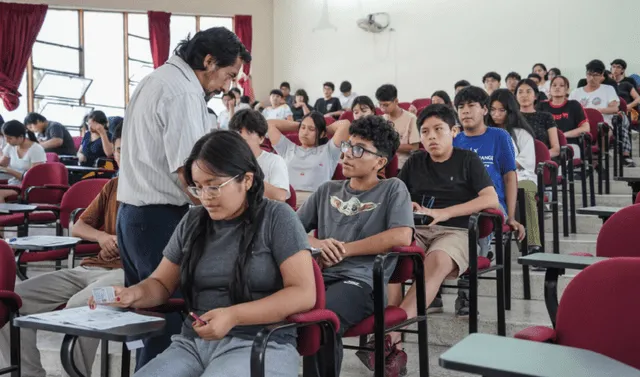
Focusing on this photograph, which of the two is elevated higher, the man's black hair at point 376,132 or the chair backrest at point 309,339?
the man's black hair at point 376,132

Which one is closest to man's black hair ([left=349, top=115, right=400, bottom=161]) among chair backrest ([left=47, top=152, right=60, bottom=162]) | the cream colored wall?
chair backrest ([left=47, top=152, right=60, bottom=162])

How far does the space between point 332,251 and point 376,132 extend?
582mm

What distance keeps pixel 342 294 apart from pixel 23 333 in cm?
136

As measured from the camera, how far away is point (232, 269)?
207 cm

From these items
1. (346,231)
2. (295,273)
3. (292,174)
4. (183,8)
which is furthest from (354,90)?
(295,273)

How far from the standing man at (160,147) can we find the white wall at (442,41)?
27.7ft

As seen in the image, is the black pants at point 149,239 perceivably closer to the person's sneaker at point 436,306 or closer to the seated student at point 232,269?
the seated student at point 232,269

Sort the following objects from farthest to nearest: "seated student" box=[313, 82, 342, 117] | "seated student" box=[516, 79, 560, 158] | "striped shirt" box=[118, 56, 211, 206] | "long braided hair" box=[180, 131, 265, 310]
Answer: "seated student" box=[313, 82, 342, 117] → "seated student" box=[516, 79, 560, 158] → "striped shirt" box=[118, 56, 211, 206] → "long braided hair" box=[180, 131, 265, 310]

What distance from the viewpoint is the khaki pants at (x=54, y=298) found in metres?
3.02

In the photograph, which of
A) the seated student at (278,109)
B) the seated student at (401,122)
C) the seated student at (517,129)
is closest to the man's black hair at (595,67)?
the seated student at (401,122)

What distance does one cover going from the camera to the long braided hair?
80.9 inches

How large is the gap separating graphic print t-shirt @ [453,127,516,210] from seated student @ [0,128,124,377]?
75.3 inches

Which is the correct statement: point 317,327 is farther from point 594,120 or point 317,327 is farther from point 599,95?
point 599,95

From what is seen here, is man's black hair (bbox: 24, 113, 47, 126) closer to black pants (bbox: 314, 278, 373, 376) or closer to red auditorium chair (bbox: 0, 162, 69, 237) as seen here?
red auditorium chair (bbox: 0, 162, 69, 237)
